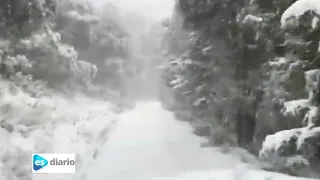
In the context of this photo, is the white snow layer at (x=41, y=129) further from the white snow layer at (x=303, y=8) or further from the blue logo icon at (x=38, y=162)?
the white snow layer at (x=303, y=8)

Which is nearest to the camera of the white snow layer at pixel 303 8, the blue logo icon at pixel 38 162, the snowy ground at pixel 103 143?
the white snow layer at pixel 303 8

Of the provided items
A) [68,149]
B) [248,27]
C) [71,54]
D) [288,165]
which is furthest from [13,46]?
[288,165]

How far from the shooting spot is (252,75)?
6.49m

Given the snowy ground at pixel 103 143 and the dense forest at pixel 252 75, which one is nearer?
the dense forest at pixel 252 75

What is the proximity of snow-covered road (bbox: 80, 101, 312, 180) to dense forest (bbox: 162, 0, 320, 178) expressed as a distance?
0.59m

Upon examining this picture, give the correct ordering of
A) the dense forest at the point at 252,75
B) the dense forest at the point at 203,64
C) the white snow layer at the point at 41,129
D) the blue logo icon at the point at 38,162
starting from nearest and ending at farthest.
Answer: the dense forest at the point at 252,75 → the dense forest at the point at 203,64 → the blue logo icon at the point at 38,162 → the white snow layer at the point at 41,129

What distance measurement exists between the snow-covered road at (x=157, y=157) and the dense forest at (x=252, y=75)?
1.92 ft

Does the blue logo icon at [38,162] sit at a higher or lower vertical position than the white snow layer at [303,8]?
lower

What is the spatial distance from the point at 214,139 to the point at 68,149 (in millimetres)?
2703

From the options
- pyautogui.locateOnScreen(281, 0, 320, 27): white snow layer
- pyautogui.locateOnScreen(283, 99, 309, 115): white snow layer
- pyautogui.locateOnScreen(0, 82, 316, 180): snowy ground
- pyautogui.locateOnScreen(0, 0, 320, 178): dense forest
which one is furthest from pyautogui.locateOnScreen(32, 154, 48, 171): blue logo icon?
pyautogui.locateOnScreen(281, 0, 320, 27): white snow layer

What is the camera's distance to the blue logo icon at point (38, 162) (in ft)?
16.7

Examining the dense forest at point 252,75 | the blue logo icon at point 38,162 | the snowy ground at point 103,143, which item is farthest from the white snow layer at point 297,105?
the blue logo icon at point 38,162

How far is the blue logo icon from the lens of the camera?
508 cm

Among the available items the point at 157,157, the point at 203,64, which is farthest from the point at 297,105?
the point at 203,64
